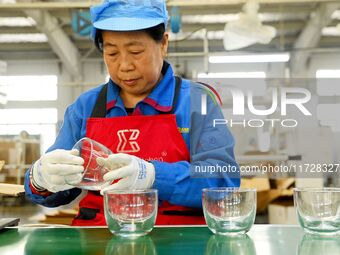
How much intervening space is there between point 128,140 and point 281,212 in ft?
7.53

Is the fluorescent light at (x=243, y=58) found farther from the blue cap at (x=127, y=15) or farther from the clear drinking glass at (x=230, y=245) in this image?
the clear drinking glass at (x=230, y=245)

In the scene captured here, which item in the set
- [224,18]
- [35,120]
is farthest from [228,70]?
[35,120]

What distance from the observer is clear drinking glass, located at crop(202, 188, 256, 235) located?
0.96m

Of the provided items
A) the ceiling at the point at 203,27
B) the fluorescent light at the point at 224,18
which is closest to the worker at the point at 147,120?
the ceiling at the point at 203,27

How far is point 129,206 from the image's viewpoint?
3.07 feet

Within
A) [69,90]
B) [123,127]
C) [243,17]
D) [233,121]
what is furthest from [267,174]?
[69,90]

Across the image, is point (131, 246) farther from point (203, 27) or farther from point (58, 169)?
point (203, 27)

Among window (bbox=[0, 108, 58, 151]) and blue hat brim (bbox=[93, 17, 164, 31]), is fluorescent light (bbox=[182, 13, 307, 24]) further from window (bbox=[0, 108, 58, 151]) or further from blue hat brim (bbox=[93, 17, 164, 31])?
blue hat brim (bbox=[93, 17, 164, 31])

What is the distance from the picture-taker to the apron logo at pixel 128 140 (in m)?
1.45

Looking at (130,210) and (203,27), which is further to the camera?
(203,27)

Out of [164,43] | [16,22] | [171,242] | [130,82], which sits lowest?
[171,242]

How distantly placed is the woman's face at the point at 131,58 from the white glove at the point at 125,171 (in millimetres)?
380

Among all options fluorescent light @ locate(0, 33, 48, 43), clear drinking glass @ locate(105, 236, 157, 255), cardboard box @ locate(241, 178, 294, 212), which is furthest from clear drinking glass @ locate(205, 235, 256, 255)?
fluorescent light @ locate(0, 33, 48, 43)

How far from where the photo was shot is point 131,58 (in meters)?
1.44
